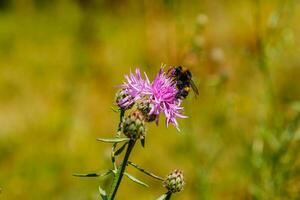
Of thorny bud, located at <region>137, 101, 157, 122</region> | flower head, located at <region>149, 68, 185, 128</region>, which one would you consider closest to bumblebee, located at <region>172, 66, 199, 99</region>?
flower head, located at <region>149, 68, 185, 128</region>

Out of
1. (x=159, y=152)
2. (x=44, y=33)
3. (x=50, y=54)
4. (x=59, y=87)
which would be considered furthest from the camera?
(x=44, y=33)

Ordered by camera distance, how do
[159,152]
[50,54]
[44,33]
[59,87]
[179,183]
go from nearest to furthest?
[179,183] → [159,152] → [59,87] → [50,54] → [44,33]

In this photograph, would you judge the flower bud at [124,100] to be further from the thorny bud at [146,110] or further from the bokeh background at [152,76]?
the bokeh background at [152,76]

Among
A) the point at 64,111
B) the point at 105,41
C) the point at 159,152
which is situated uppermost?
the point at 105,41

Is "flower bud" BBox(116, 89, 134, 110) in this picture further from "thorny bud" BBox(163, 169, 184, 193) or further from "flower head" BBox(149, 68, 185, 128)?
"thorny bud" BBox(163, 169, 184, 193)

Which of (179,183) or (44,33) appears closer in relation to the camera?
(179,183)

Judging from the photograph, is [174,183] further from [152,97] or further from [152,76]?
[152,76]

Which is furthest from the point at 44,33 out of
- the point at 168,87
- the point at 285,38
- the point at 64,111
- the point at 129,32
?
the point at 168,87

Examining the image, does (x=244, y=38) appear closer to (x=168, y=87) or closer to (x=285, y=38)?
(x=285, y=38)
